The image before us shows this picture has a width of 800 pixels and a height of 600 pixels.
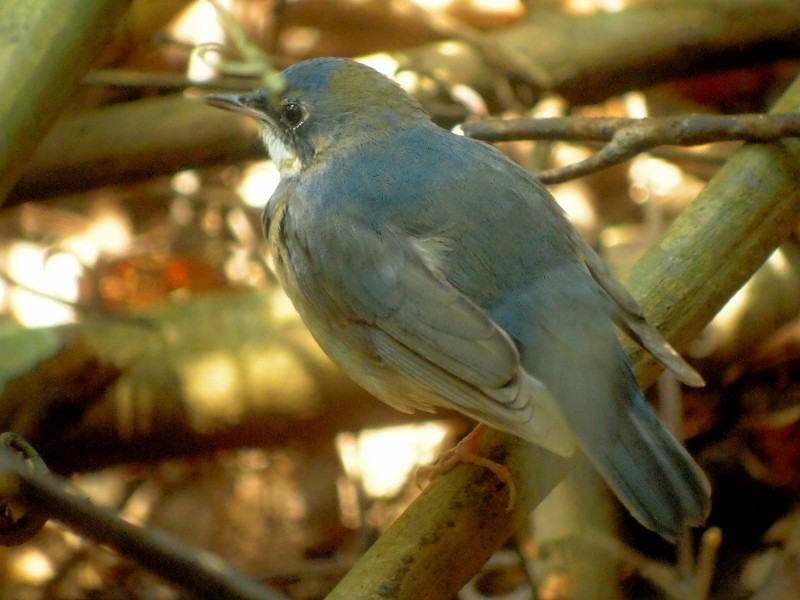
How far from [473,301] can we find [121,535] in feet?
5.67

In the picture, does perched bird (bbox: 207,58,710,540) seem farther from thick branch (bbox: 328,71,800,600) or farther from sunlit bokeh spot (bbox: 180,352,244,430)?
sunlit bokeh spot (bbox: 180,352,244,430)

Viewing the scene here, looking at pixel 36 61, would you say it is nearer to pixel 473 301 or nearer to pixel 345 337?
pixel 345 337

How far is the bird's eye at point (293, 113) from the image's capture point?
346cm

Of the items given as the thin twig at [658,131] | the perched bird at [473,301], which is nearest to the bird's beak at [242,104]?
the perched bird at [473,301]

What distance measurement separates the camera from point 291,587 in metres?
4.51

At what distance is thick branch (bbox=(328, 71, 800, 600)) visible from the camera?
93.4 inches

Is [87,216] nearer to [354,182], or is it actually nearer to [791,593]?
[354,182]

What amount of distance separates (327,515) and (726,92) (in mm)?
3186

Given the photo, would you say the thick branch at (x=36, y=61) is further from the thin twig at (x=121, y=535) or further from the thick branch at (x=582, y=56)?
the thick branch at (x=582, y=56)

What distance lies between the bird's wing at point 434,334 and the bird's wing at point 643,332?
286 mm

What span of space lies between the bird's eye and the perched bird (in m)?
0.20

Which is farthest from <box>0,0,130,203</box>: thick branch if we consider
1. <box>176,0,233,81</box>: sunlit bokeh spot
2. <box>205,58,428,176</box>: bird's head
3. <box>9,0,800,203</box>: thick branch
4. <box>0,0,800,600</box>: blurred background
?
<box>176,0,233,81</box>: sunlit bokeh spot

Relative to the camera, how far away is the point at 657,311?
282cm

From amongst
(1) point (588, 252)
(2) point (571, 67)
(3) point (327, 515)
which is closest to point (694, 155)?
(2) point (571, 67)
